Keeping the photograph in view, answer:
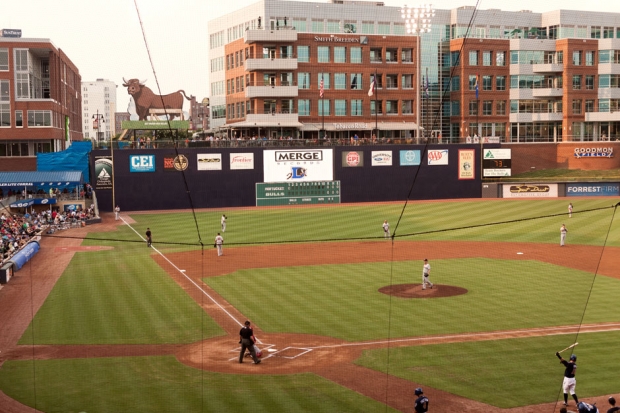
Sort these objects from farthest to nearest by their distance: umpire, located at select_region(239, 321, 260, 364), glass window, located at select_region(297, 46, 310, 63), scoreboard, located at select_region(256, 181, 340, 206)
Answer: glass window, located at select_region(297, 46, 310, 63), scoreboard, located at select_region(256, 181, 340, 206), umpire, located at select_region(239, 321, 260, 364)

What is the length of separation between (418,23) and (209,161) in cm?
2678

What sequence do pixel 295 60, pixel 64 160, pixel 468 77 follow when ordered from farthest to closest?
pixel 468 77
pixel 295 60
pixel 64 160

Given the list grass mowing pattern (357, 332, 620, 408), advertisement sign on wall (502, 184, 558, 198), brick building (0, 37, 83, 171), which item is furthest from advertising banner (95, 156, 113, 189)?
grass mowing pattern (357, 332, 620, 408)

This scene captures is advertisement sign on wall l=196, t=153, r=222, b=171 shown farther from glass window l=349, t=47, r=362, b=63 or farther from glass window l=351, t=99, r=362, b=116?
glass window l=349, t=47, r=362, b=63

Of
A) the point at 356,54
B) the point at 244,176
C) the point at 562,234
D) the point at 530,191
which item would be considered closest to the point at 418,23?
the point at 356,54

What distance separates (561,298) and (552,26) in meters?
70.5

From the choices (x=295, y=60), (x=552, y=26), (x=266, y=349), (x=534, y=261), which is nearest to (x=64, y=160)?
(x=295, y=60)

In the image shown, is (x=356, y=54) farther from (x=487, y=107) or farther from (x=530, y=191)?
(x=530, y=191)

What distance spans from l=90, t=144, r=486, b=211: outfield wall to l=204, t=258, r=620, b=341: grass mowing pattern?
27394 mm

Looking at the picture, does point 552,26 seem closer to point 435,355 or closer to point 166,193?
point 166,193

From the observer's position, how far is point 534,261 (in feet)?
129

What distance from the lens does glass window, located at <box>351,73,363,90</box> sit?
80.4 metres

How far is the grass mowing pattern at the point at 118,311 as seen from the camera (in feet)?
81.8

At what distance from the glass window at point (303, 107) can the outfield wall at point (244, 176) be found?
531 inches
